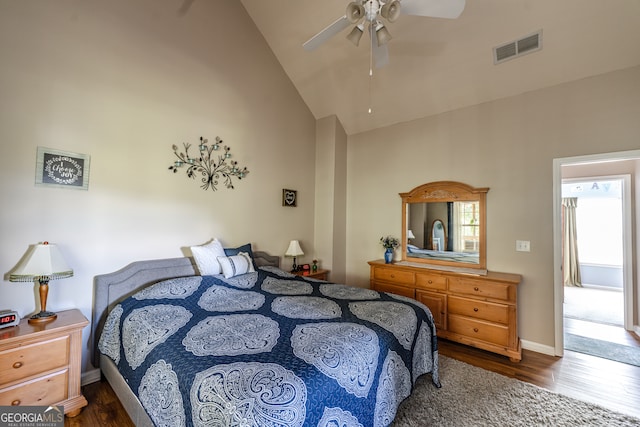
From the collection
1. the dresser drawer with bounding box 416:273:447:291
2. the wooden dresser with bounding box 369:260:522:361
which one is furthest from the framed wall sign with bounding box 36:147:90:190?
the dresser drawer with bounding box 416:273:447:291

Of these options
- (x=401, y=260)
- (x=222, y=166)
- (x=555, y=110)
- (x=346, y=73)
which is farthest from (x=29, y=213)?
(x=555, y=110)

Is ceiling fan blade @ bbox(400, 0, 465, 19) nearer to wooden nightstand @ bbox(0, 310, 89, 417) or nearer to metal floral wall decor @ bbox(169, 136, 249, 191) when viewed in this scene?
metal floral wall decor @ bbox(169, 136, 249, 191)

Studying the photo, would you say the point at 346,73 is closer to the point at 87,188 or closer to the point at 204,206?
the point at 204,206

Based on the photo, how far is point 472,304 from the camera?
9.41 ft

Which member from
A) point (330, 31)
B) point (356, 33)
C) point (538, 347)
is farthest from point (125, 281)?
point (538, 347)

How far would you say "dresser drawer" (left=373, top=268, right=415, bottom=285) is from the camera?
130 inches

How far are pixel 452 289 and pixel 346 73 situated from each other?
121 inches

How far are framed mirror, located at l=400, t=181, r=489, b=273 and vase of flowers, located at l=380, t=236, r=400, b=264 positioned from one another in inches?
5.0

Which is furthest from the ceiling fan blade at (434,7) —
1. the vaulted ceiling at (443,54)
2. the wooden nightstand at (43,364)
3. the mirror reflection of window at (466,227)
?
the wooden nightstand at (43,364)

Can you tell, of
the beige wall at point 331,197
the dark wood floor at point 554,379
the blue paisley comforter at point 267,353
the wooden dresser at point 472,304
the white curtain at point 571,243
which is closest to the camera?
the blue paisley comforter at point 267,353

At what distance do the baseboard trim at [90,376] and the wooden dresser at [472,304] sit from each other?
3.17 m

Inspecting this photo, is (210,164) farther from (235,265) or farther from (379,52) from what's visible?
(379,52)

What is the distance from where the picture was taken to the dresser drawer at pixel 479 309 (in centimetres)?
270

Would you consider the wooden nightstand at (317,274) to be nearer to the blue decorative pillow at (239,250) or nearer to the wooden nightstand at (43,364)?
the blue decorative pillow at (239,250)
